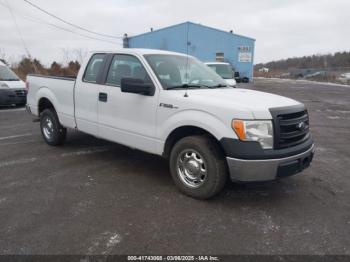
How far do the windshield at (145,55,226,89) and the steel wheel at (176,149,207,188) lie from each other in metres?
0.97

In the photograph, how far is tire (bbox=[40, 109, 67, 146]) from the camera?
249 inches

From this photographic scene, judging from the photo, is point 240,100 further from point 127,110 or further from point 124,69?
point 124,69

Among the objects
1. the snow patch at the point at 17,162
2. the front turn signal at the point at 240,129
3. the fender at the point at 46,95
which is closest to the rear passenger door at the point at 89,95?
the fender at the point at 46,95

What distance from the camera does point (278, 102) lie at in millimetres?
4043

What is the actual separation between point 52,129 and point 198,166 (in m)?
3.62

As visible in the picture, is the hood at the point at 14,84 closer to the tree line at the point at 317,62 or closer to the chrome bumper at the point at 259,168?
the chrome bumper at the point at 259,168

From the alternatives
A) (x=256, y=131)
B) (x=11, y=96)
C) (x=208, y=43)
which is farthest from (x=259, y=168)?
(x=208, y=43)

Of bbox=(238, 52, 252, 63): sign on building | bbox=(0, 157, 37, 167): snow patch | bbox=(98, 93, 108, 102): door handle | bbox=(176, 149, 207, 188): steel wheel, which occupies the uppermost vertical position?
bbox=(238, 52, 252, 63): sign on building

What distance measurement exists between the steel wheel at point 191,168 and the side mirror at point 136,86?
3.14ft

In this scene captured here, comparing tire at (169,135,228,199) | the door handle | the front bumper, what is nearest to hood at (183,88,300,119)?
tire at (169,135,228,199)

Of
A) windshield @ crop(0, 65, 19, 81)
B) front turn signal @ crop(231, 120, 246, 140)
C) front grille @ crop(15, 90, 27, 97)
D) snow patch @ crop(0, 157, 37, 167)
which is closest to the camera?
front turn signal @ crop(231, 120, 246, 140)

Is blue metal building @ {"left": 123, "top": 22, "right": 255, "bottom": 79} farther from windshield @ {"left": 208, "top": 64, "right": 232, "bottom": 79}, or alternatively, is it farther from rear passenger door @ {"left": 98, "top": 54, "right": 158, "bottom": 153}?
rear passenger door @ {"left": 98, "top": 54, "right": 158, "bottom": 153}

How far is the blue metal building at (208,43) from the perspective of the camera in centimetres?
3170

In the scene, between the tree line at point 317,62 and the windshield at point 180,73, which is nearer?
the windshield at point 180,73
